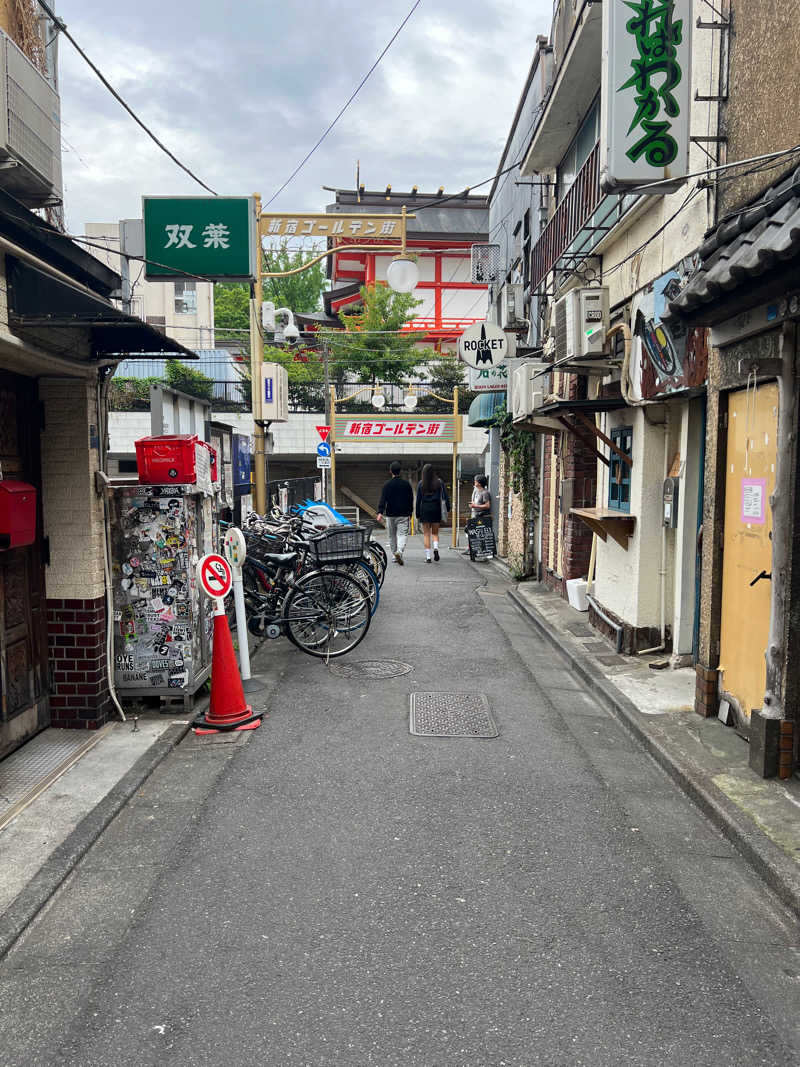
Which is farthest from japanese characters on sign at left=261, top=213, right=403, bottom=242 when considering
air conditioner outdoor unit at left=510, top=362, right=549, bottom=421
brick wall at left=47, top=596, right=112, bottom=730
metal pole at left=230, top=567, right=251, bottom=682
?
brick wall at left=47, top=596, right=112, bottom=730

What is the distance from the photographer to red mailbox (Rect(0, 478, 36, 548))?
506 centimetres

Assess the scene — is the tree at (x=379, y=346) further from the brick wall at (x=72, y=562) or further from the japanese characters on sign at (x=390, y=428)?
the brick wall at (x=72, y=562)

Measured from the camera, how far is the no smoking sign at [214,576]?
21.1ft

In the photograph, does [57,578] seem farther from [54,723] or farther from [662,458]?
[662,458]

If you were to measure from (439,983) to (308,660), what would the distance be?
5.44 m

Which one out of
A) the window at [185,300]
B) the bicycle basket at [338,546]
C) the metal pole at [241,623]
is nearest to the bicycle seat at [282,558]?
the bicycle basket at [338,546]

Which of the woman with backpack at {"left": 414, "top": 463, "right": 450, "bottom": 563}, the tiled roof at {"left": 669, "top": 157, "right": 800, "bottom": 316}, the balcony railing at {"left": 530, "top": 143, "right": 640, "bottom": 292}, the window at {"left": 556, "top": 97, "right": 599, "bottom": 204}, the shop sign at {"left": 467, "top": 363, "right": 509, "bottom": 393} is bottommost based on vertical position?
the woman with backpack at {"left": 414, "top": 463, "right": 450, "bottom": 563}

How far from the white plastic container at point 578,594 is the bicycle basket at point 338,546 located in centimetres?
353

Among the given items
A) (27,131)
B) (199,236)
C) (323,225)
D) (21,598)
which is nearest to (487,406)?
(323,225)

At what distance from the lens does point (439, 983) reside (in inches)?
120

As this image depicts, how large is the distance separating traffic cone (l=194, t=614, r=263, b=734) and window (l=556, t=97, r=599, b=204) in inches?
277

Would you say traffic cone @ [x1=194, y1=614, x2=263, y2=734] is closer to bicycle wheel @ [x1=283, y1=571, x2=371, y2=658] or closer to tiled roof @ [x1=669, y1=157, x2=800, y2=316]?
bicycle wheel @ [x1=283, y1=571, x2=371, y2=658]

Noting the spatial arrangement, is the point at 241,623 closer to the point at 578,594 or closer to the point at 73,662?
the point at 73,662

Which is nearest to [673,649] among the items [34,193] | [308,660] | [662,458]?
[662,458]
